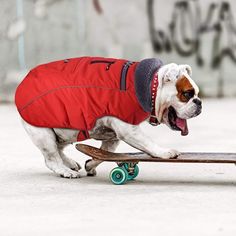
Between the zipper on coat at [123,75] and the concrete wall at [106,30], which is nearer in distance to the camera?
the zipper on coat at [123,75]

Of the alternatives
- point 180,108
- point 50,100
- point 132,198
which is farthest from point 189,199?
point 50,100

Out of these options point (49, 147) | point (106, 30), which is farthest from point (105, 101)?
point (106, 30)

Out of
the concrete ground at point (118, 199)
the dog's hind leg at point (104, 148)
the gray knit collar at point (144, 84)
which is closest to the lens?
the concrete ground at point (118, 199)

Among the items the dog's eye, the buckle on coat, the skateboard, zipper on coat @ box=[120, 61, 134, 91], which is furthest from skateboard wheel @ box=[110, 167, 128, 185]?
the dog's eye

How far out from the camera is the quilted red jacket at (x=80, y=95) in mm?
6465

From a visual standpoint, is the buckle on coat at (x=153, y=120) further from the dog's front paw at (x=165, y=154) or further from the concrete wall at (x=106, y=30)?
the concrete wall at (x=106, y=30)

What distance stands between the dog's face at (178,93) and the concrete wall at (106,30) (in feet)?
22.4

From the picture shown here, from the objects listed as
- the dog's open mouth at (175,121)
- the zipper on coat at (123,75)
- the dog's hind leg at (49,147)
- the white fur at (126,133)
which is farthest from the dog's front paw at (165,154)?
the dog's hind leg at (49,147)

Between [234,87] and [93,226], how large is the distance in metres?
8.78

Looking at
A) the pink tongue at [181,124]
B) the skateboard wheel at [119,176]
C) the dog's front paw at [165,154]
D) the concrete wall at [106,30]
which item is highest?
the pink tongue at [181,124]

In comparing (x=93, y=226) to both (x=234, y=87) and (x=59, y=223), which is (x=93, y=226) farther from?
(x=234, y=87)

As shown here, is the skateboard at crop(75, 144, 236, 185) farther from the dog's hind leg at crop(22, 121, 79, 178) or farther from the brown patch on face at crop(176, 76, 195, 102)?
the brown patch on face at crop(176, 76, 195, 102)

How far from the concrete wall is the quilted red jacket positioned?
21.0 ft

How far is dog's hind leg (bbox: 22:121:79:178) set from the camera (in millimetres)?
6777
